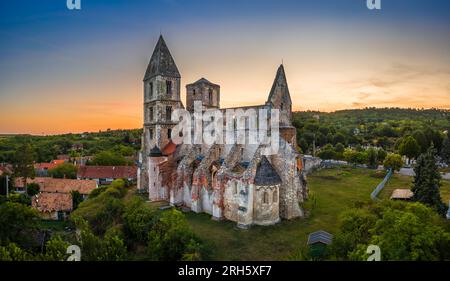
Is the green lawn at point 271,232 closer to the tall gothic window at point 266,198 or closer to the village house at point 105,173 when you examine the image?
the tall gothic window at point 266,198

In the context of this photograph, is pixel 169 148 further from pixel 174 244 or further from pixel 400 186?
pixel 400 186

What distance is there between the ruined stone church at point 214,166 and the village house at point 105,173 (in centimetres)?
1671

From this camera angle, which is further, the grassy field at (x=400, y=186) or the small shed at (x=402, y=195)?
the grassy field at (x=400, y=186)

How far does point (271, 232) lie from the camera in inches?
846

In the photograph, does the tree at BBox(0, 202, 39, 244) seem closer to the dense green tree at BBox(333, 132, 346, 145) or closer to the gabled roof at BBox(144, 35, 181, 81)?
the gabled roof at BBox(144, 35, 181, 81)

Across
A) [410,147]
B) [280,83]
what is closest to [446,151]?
[410,147]

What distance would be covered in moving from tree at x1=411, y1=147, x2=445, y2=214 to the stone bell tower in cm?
2691

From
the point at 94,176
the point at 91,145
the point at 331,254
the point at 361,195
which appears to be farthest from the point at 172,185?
the point at 91,145

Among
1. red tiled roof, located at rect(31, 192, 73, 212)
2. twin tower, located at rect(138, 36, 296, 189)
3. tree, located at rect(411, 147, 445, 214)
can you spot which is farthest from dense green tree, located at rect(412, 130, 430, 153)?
red tiled roof, located at rect(31, 192, 73, 212)

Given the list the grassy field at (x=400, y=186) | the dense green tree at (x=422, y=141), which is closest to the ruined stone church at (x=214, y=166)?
the grassy field at (x=400, y=186)

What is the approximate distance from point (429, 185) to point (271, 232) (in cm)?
1547

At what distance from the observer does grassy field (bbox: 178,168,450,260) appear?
18234 mm

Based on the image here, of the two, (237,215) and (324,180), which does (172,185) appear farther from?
(324,180)

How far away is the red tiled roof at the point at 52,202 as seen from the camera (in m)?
32.4
